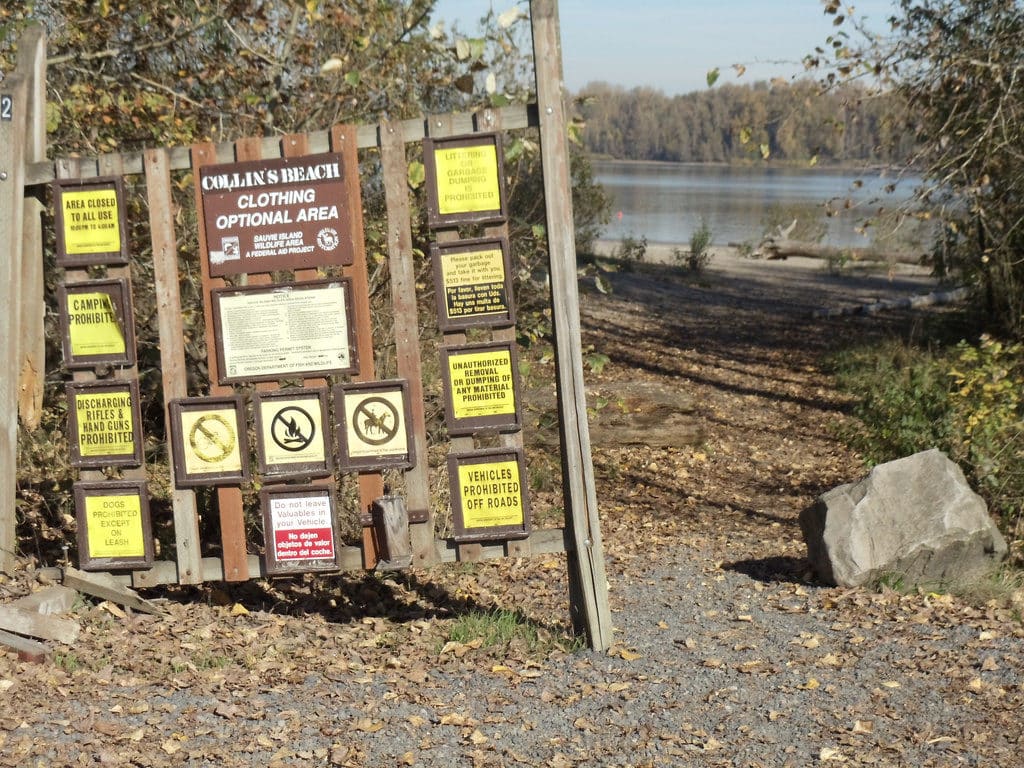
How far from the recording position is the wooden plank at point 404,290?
521 cm

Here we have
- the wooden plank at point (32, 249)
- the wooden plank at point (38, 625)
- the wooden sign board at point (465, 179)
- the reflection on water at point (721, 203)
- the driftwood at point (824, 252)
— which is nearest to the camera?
the wooden sign board at point (465, 179)

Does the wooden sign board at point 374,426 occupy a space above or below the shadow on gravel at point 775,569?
above

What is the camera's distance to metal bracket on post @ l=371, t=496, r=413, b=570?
17.7 feet

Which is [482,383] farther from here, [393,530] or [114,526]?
[114,526]

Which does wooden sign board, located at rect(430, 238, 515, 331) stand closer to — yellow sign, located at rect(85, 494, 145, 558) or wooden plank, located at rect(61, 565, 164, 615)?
yellow sign, located at rect(85, 494, 145, 558)

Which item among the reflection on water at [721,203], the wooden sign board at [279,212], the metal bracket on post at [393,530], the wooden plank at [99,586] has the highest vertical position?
the reflection on water at [721,203]

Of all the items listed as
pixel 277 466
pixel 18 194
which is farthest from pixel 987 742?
pixel 18 194

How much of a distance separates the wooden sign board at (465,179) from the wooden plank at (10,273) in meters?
2.09

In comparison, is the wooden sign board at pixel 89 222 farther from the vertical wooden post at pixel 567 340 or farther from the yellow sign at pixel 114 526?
the vertical wooden post at pixel 567 340

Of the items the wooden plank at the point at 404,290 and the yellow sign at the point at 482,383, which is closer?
the wooden plank at the point at 404,290

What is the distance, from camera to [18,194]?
555 centimetres

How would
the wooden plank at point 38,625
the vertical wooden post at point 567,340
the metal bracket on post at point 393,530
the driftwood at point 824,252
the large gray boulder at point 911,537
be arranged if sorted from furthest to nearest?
the driftwood at point 824,252 < the large gray boulder at point 911,537 < the metal bracket on post at point 393,530 < the wooden plank at point 38,625 < the vertical wooden post at point 567,340

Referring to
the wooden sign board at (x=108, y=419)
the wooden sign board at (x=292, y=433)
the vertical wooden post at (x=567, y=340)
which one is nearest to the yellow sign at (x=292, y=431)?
the wooden sign board at (x=292, y=433)

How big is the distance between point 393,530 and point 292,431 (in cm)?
70
